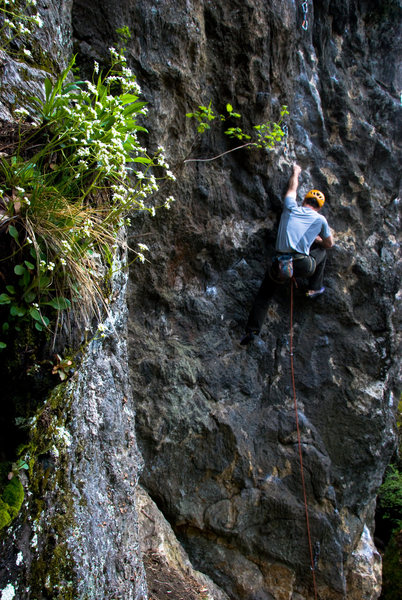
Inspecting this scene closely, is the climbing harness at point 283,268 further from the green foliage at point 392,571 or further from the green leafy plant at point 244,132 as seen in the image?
the green foliage at point 392,571

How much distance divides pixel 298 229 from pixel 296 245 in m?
0.19

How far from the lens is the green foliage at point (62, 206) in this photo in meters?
2.16

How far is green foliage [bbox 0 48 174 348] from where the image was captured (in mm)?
2158

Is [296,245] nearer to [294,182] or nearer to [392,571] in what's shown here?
[294,182]

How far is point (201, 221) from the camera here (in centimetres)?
455

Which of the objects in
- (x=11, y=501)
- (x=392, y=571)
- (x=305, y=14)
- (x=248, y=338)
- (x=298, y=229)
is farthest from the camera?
(x=392, y=571)

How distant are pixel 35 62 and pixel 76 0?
4.62 ft

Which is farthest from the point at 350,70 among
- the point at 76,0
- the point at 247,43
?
the point at 76,0

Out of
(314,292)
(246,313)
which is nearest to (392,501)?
(314,292)

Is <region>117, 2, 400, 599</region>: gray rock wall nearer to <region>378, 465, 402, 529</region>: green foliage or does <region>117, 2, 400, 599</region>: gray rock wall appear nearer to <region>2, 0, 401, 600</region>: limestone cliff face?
<region>2, 0, 401, 600</region>: limestone cliff face

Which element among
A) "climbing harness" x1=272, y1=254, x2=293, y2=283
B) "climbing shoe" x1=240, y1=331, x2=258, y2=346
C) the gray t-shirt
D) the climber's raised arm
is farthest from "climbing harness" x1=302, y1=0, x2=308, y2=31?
"climbing shoe" x1=240, y1=331, x2=258, y2=346

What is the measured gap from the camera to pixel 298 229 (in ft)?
15.1

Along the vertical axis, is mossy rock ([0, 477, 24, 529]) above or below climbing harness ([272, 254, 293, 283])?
below

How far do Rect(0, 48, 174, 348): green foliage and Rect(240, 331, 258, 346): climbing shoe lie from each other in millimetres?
2373
